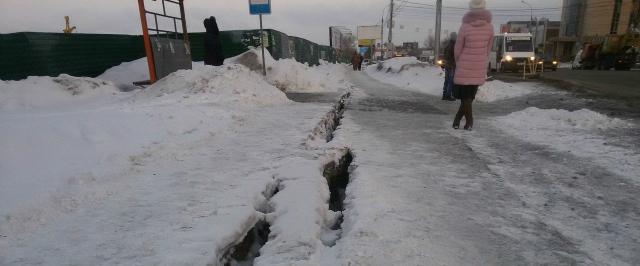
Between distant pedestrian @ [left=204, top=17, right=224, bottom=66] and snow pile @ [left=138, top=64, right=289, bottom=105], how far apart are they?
2.33 metres

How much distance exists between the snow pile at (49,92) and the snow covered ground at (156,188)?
3.26 m

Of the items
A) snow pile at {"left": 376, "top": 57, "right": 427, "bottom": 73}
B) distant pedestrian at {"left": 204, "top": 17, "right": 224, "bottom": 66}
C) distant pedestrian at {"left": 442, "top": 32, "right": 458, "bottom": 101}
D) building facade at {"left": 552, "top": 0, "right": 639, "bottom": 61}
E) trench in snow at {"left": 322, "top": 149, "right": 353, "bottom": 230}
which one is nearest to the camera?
trench in snow at {"left": 322, "top": 149, "right": 353, "bottom": 230}

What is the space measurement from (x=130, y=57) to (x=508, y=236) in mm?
12748

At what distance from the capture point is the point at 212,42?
9.14m

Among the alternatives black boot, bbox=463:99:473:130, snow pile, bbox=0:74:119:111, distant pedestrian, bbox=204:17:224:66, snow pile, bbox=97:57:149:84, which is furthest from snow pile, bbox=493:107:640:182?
snow pile, bbox=97:57:149:84

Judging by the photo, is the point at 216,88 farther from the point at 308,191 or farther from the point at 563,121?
the point at 563,121

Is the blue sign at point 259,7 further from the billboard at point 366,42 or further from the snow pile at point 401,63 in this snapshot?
the billboard at point 366,42

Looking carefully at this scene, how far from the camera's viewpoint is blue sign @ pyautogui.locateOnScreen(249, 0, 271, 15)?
820cm

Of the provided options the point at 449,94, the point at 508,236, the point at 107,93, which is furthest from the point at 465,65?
the point at 107,93

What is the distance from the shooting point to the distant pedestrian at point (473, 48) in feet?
15.5

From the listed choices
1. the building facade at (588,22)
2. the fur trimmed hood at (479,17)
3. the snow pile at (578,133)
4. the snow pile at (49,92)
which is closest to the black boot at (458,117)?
the snow pile at (578,133)

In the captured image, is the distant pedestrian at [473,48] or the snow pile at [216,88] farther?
the snow pile at [216,88]

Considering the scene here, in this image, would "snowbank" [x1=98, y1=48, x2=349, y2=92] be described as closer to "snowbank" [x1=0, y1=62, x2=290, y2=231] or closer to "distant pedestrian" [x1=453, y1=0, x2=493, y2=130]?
"snowbank" [x1=0, y1=62, x2=290, y2=231]

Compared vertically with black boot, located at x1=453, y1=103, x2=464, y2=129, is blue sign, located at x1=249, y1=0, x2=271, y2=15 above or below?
above
